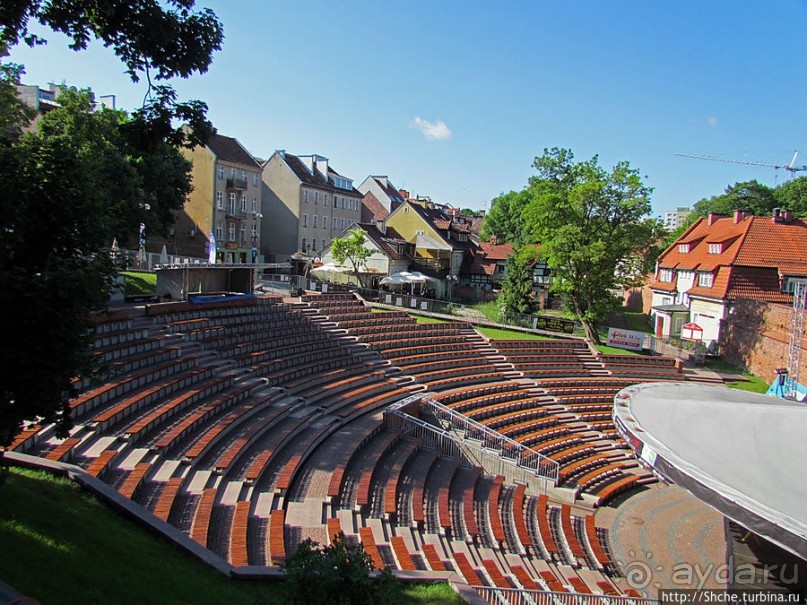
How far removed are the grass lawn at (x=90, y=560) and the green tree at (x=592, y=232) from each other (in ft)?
88.1

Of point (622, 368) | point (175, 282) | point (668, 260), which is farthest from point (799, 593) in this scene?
point (668, 260)

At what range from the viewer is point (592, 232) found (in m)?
32.4

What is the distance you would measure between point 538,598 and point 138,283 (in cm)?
2126

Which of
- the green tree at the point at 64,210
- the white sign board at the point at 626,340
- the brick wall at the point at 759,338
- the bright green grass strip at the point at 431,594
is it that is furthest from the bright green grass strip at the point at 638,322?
the green tree at the point at 64,210

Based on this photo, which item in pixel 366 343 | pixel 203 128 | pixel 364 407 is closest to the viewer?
pixel 203 128

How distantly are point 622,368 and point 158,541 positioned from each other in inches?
1019

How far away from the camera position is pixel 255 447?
513 inches

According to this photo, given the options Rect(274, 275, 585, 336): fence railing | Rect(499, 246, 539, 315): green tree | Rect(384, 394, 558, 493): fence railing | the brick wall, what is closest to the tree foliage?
Rect(384, 394, 558, 493): fence railing

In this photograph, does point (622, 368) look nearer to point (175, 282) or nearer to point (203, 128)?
point (175, 282)

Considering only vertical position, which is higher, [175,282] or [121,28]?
[121,28]

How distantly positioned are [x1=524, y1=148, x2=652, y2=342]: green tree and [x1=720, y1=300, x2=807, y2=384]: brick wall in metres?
6.69

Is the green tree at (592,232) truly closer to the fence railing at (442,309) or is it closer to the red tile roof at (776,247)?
the fence railing at (442,309)

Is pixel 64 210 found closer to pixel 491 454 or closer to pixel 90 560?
pixel 90 560

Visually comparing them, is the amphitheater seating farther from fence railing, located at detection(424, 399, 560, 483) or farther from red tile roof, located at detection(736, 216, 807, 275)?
red tile roof, located at detection(736, 216, 807, 275)
